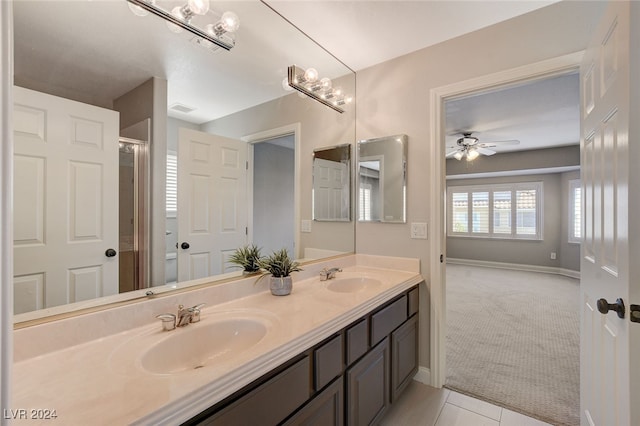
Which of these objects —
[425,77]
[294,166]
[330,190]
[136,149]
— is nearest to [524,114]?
[425,77]

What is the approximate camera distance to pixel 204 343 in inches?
43.8

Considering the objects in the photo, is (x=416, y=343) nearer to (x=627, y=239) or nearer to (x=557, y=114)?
(x=627, y=239)

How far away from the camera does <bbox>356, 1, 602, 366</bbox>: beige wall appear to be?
1.61 m

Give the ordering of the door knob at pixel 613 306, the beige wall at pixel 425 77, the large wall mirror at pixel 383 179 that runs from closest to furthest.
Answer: the door knob at pixel 613 306 < the beige wall at pixel 425 77 < the large wall mirror at pixel 383 179

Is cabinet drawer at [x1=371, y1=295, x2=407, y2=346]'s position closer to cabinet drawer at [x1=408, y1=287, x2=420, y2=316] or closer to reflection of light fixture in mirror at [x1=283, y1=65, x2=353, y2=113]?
cabinet drawer at [x1=408, y1=287, x2=420, y2=316]

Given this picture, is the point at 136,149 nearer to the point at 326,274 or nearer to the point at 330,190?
the point at 326,274

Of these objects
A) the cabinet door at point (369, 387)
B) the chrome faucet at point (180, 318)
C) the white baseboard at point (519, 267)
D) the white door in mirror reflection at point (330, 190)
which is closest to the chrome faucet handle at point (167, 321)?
the chrome faucet at point (180, 318)

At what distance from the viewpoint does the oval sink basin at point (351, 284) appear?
74.0 inches

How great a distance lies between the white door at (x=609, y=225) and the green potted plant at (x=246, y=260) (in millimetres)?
1520

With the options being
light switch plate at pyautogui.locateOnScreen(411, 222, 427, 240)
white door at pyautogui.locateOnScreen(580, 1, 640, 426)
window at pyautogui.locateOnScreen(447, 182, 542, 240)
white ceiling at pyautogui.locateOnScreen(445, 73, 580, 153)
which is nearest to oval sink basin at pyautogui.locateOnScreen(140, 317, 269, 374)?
white door at pyautogui.locateOnScreen(580, 1, 640, 426)

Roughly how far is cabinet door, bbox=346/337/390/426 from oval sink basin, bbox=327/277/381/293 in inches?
15.9

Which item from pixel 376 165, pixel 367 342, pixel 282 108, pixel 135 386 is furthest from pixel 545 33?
pixel 135 386

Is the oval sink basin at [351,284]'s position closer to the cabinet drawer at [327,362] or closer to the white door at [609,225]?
the cabinet drawer at [327,362]

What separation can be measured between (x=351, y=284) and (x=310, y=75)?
1.50 metres
